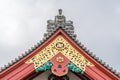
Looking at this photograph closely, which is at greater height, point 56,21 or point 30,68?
point 56,21

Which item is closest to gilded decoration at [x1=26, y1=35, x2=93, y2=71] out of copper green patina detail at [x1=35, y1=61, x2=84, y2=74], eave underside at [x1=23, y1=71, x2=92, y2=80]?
copper green patina detail at [x1=35, y1=61, x2=84, y2=74]

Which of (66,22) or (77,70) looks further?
(66,22)

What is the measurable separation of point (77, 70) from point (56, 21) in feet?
5.97

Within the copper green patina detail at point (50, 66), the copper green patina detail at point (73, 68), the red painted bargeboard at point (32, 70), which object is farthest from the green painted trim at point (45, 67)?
the copper green patina detail at point (73, 68)

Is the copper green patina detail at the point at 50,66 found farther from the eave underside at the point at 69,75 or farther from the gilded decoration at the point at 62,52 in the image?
the eave underside at the point at 69,75

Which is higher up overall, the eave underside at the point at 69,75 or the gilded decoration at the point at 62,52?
the gilded decoration at the point at 62,52

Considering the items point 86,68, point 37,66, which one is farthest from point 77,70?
point 37,66

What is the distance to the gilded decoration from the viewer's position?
13625 millimetres

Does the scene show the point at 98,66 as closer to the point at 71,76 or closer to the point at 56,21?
the point at 71,76

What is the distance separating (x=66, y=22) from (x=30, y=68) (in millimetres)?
2104

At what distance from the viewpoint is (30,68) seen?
13.5 metres

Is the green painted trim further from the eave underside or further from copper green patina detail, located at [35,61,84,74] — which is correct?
the eave underside

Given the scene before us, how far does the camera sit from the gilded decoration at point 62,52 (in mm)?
13625

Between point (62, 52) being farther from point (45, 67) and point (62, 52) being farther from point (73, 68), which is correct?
point (45, 67)
